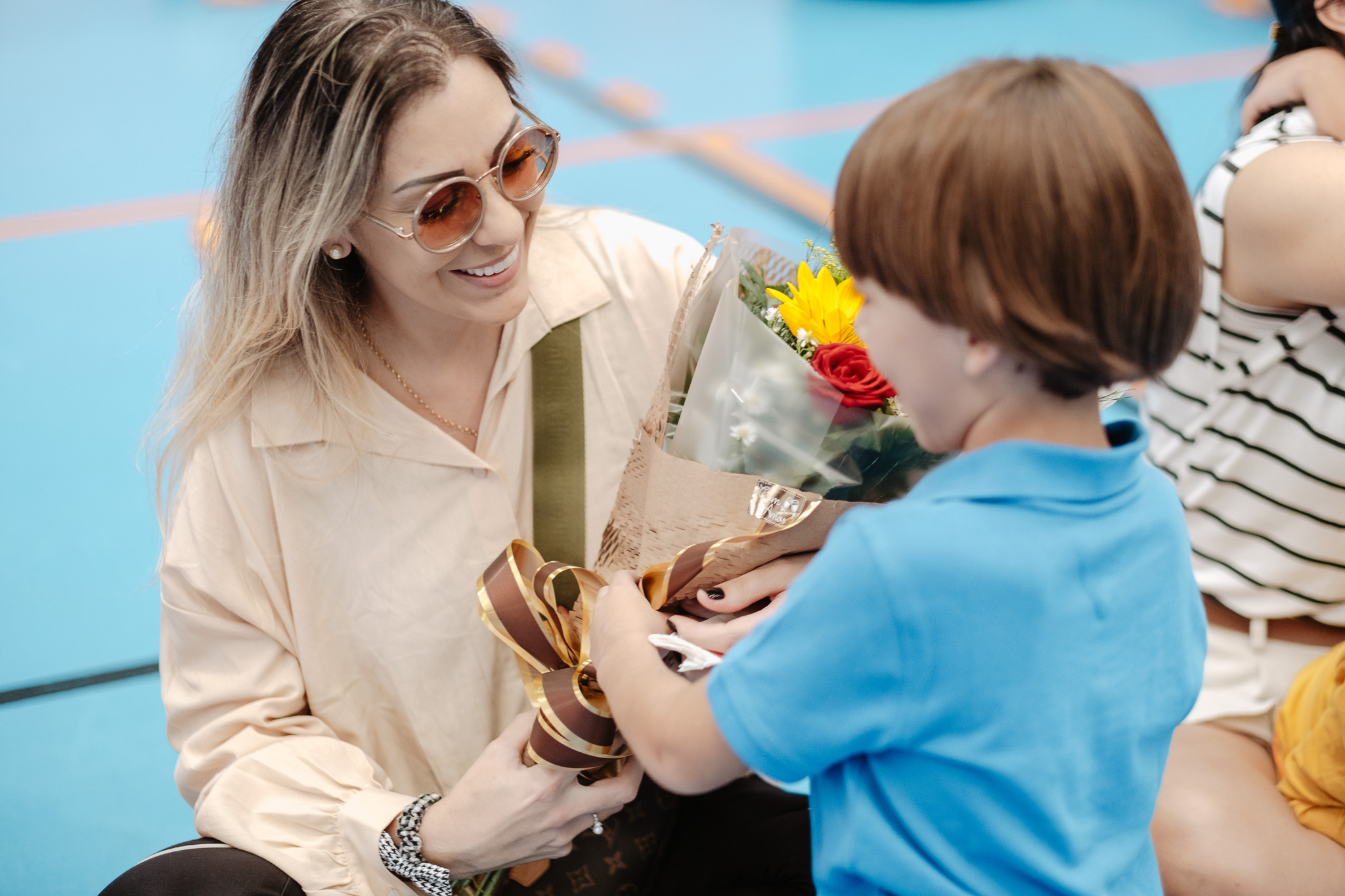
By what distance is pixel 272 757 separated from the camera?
5.16 feet

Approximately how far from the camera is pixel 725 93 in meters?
6.02

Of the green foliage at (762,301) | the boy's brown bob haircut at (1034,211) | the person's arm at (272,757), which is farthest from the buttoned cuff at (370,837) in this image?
the boy's brown bob haircut at (1034,211)

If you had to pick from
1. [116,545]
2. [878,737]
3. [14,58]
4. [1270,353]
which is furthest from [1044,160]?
[14,58]

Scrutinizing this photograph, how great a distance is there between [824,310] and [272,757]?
0.97m

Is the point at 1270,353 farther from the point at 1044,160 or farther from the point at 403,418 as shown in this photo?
the point at 403,418

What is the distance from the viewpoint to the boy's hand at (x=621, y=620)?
3.96ft

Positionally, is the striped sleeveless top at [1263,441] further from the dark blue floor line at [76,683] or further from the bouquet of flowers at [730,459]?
the dark blue floor line at [76,683]

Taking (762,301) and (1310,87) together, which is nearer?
(762,301)

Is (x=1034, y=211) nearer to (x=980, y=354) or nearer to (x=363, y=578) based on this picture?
(x=980, y=354)

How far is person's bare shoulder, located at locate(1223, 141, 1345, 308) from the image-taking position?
5.18ft

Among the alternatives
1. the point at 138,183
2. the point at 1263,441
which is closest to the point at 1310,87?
the point at 1263,441

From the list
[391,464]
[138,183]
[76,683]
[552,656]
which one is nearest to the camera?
[552,656]

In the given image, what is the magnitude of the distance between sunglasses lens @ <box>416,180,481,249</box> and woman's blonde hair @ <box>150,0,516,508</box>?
8 cm

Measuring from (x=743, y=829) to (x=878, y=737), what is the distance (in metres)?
0.88
